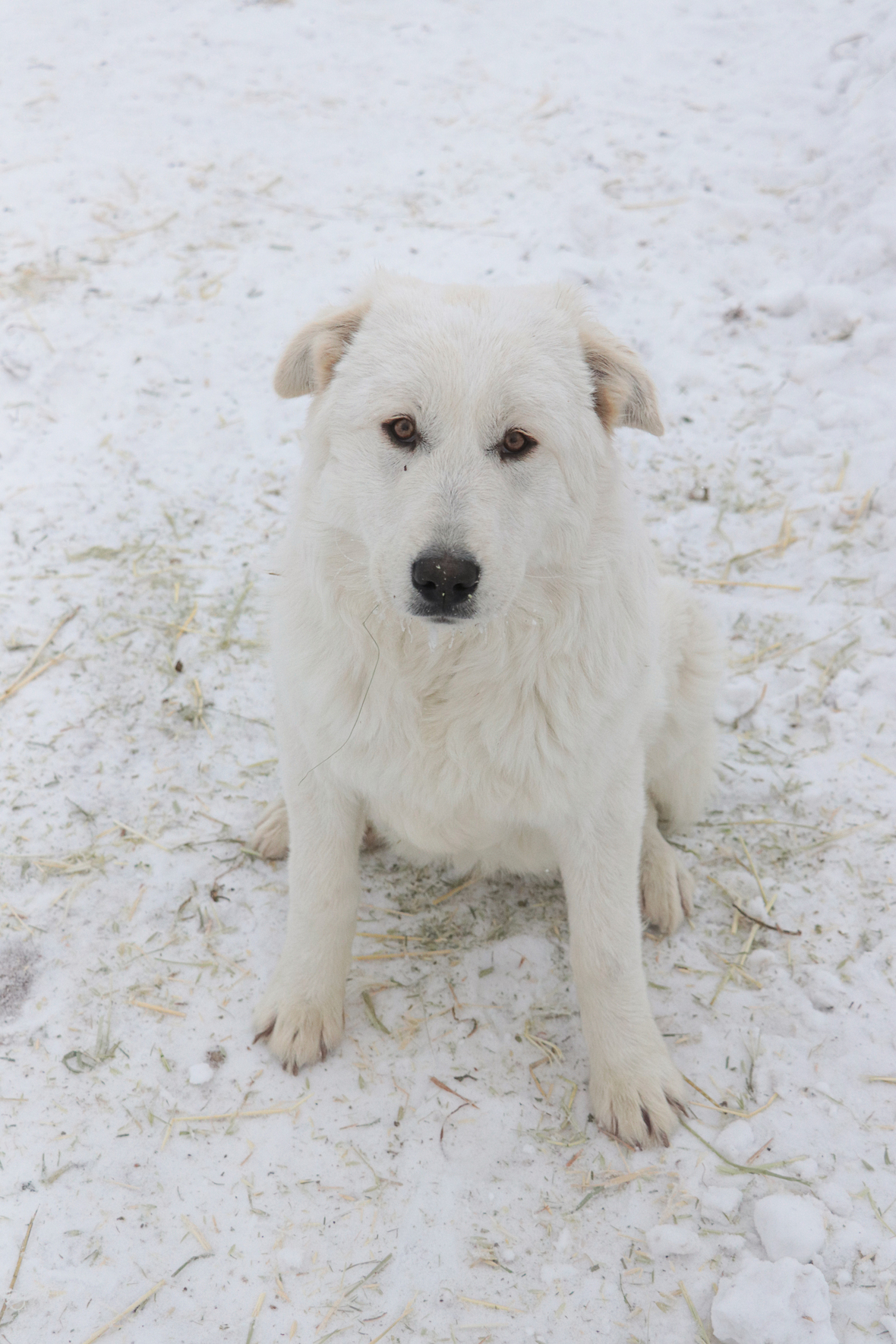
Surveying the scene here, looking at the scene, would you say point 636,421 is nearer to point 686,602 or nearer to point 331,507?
point 331,507

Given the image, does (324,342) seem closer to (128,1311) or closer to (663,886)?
(663,886)

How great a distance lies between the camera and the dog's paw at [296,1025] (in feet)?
9.47

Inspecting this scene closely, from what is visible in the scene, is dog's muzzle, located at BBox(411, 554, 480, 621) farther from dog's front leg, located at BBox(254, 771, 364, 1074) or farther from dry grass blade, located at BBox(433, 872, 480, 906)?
dry grass blade, located at BBox(433, 872, 480, 906)

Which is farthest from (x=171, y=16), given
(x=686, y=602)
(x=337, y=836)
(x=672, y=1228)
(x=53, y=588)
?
(x=672, y=1228)

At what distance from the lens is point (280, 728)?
2865 millimetres

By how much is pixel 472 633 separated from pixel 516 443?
1.59 feet

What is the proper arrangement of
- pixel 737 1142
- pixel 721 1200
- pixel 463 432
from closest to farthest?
pixel 463 432 < pixel 721 1200 < pixel 737 1142

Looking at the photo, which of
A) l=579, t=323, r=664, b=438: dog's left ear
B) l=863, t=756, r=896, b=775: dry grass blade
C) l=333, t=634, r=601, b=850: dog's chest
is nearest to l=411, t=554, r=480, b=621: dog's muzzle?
l=333, t=634, r=601, b=850: dog's chest

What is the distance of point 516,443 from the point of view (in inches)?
90.8

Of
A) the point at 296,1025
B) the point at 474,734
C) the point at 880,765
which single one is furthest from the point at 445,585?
the point at 880,765

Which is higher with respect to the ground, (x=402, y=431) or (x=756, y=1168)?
(x=402, y=431)

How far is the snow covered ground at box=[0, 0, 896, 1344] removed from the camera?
250 cm

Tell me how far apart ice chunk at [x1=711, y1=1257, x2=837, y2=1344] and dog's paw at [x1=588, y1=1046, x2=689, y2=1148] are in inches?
17.3

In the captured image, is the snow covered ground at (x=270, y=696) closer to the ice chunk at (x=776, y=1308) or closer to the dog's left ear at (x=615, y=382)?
the ice chunk at (x=776, y=1308)
